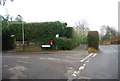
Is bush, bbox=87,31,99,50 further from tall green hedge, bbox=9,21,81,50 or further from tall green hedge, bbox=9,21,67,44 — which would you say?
tall green hedge, bbox=9,21,67,44

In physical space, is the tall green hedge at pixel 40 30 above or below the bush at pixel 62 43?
above

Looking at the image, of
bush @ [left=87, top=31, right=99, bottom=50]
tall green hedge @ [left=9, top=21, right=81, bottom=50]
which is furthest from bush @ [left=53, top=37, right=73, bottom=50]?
bush @ [left=87, top=31, right=99, bottom=50]

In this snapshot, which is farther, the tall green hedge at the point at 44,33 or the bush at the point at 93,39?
the tall green hedge at the point at 44,33

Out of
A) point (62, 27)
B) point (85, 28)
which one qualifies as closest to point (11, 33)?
point (62, 27)

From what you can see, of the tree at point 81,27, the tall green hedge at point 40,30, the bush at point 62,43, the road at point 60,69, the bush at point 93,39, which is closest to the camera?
the road at point 60,69

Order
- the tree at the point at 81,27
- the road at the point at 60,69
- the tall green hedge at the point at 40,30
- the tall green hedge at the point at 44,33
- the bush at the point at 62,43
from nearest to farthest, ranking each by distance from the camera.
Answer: the road at the point at 60,69 < the bush at the point at 62,43 < the tall green hedge at the point at 44,33 < the tall green hedge at the point at 40,30 < the tree at the point at 81,27

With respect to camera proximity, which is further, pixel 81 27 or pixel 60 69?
pixel 81 27

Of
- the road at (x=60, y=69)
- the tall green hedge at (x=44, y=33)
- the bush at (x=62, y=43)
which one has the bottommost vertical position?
the road at (x=60, y=69)

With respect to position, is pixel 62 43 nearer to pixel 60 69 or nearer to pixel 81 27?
pixel 60 69

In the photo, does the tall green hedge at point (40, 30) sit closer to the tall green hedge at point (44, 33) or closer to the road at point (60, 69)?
the tall green hedge at point (44, 33)

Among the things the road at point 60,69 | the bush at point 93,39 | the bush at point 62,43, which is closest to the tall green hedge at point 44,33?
the bush at point 62,43

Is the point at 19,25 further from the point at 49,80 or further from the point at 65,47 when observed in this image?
the point at 49,80

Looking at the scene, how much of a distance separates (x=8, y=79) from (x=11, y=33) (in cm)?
1754

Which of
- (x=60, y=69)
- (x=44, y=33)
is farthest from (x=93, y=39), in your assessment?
(x=60, y=69)
